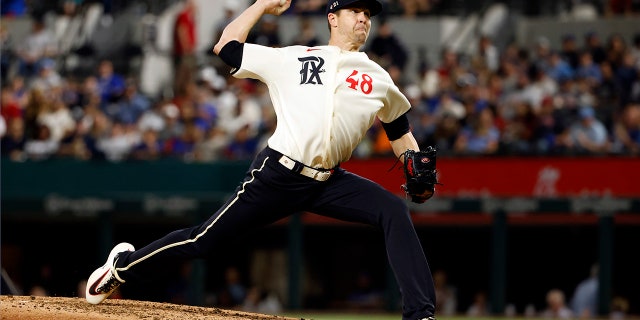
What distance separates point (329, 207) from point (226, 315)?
3.56 ft

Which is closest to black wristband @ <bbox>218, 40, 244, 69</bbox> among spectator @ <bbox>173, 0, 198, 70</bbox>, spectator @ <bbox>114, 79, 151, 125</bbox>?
spectator @ <bbox>114, 79, 151, 125</bbox>

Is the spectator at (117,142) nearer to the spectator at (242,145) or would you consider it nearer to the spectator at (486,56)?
the spectator at (242,145)

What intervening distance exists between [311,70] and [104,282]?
67.1 inches

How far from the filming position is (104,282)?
262 inches

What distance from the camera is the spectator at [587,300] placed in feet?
44.4

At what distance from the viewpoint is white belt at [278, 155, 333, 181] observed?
20.2 ft

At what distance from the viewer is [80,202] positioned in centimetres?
1479

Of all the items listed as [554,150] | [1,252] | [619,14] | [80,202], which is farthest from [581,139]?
[1,252]

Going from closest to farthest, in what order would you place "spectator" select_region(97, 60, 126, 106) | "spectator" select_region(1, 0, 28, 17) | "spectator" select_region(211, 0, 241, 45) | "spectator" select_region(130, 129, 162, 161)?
Answer: "spectator" select_region(130, 129, 162, 161) < "spectator" select_region(97, 60, 126, 106) < "spectator" select_region(211, 0, 241, 45) < "spectator" select_region(1, 0, 28, 17)

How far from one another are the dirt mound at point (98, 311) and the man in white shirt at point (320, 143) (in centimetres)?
46

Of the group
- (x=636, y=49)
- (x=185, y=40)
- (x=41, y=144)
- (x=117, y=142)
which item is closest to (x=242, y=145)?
(x=117, y=142)

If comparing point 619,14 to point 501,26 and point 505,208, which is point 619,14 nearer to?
point 501,26

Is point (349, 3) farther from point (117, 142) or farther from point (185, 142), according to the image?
point (117, 142)

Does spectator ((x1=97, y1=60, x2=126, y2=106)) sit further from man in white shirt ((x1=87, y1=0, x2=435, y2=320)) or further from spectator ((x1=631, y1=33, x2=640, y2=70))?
man in white shirt ((x1=87, y1=0, x2=435, y2=320))
